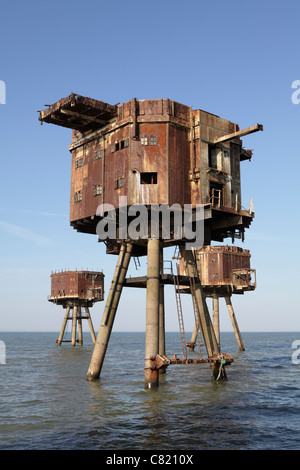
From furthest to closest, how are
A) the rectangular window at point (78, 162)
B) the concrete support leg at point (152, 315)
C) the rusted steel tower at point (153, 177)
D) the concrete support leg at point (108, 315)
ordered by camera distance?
1. the rectangular window at point (78, 162)
2. the concrete support leg at point (108, 315)
3. the rusted steel tower at point (153, 177)
4. the concrete support leg at point (152, 315)

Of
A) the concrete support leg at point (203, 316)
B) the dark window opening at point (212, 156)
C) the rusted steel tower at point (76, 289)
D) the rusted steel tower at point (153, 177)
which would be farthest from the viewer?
the rusted steel tower at point (76, 289)


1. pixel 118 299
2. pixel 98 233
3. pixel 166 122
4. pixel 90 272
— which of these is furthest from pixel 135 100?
pixel 90 272

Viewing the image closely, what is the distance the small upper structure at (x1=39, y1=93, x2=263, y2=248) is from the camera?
2383 centimetres

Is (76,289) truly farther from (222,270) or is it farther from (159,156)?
(159,156)

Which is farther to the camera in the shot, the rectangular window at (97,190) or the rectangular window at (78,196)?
the rectangular window at (78,196)

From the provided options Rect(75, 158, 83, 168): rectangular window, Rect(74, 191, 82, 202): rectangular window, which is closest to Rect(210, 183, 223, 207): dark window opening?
Rect(74, 191, 82, 202): rectangular window

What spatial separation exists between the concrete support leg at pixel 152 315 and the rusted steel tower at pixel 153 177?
0.16 feet

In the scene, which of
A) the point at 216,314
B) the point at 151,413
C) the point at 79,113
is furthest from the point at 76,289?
the point at 151,413

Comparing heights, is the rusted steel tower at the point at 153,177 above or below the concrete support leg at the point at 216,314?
above

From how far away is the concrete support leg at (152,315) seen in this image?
22.2 meters

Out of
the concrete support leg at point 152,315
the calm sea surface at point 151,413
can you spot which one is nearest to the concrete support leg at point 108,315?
the calm sea surface at point 151,413

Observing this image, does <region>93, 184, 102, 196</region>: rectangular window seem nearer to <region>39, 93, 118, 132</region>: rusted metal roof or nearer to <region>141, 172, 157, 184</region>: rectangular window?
<region>141, 172, 157, 184</region>: rectangular window

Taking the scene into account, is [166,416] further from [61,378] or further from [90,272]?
[90,272]

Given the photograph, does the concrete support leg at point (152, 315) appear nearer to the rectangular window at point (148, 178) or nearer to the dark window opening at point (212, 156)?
the rectangular window at point (148, 178)
